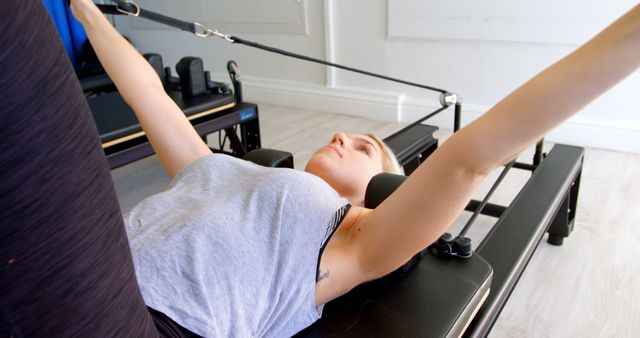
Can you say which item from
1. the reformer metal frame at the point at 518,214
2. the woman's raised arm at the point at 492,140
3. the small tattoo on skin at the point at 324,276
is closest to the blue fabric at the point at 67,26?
the reformer metal frame at the point at 518,214

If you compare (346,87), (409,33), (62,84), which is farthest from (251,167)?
(346,87)

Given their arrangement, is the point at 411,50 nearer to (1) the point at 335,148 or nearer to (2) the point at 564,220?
(2) the point at 564,220

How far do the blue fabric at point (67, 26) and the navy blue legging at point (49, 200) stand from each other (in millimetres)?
4523

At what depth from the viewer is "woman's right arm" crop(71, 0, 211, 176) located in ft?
3.80

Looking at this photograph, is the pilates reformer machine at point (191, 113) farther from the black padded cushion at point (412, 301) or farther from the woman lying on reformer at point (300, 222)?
the black padded cushion at point (412, 301)

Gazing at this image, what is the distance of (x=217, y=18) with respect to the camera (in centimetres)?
463

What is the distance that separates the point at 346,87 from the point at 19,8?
3691 millimetres

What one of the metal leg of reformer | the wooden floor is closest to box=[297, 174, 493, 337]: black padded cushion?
the wooden floor

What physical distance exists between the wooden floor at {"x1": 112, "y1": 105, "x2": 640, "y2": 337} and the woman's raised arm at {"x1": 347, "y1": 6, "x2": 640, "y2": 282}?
98 cm

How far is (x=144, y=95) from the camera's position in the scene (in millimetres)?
1156

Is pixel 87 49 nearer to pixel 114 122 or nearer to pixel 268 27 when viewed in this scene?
pixel 268 27

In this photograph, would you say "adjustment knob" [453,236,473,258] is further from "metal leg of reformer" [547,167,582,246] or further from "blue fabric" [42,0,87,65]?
"blue fabric" [42,0,87,65]

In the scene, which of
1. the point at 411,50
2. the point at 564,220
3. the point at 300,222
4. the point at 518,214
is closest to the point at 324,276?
the point at 300,222

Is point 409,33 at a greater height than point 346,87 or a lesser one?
greater
